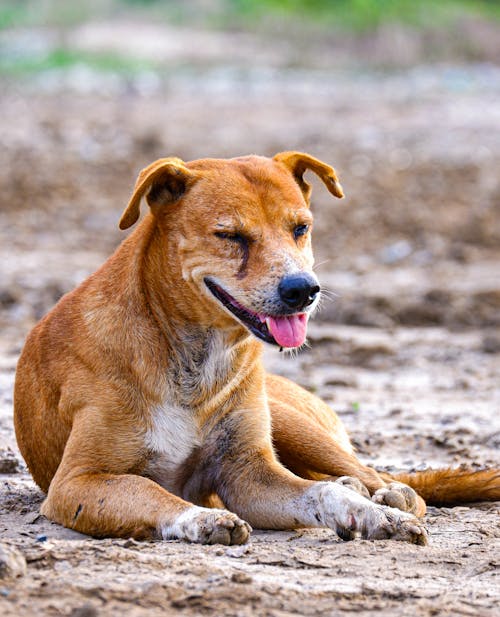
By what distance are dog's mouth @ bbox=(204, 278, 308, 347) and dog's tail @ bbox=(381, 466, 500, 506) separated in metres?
1.09

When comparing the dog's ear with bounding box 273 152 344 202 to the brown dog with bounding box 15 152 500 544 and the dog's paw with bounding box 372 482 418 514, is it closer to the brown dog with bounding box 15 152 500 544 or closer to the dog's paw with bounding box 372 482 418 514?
the brown dog with bounding box 15 152 500 544

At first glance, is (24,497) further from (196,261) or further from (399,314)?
(399,314)

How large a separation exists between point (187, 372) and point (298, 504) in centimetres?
74

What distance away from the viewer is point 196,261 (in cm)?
554

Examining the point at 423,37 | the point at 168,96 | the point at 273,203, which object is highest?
the point at 423,37

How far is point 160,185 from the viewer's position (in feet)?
18.8

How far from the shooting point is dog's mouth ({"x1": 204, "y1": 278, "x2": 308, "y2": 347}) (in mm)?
5398

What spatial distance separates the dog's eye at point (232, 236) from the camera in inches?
217

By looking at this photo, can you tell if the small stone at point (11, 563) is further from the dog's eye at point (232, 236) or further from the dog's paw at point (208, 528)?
the dog's eye at point (232, 236)

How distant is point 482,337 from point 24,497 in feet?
17.8

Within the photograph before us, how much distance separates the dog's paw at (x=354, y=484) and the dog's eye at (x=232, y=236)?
1.15 meters

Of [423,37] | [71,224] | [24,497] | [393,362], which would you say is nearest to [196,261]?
[24,497]

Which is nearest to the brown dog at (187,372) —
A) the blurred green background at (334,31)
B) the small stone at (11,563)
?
the small stone at (11,563)

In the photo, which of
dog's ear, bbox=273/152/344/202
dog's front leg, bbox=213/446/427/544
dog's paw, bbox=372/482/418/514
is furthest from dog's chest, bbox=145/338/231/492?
dog's ear, bbox=273/152/344/202
